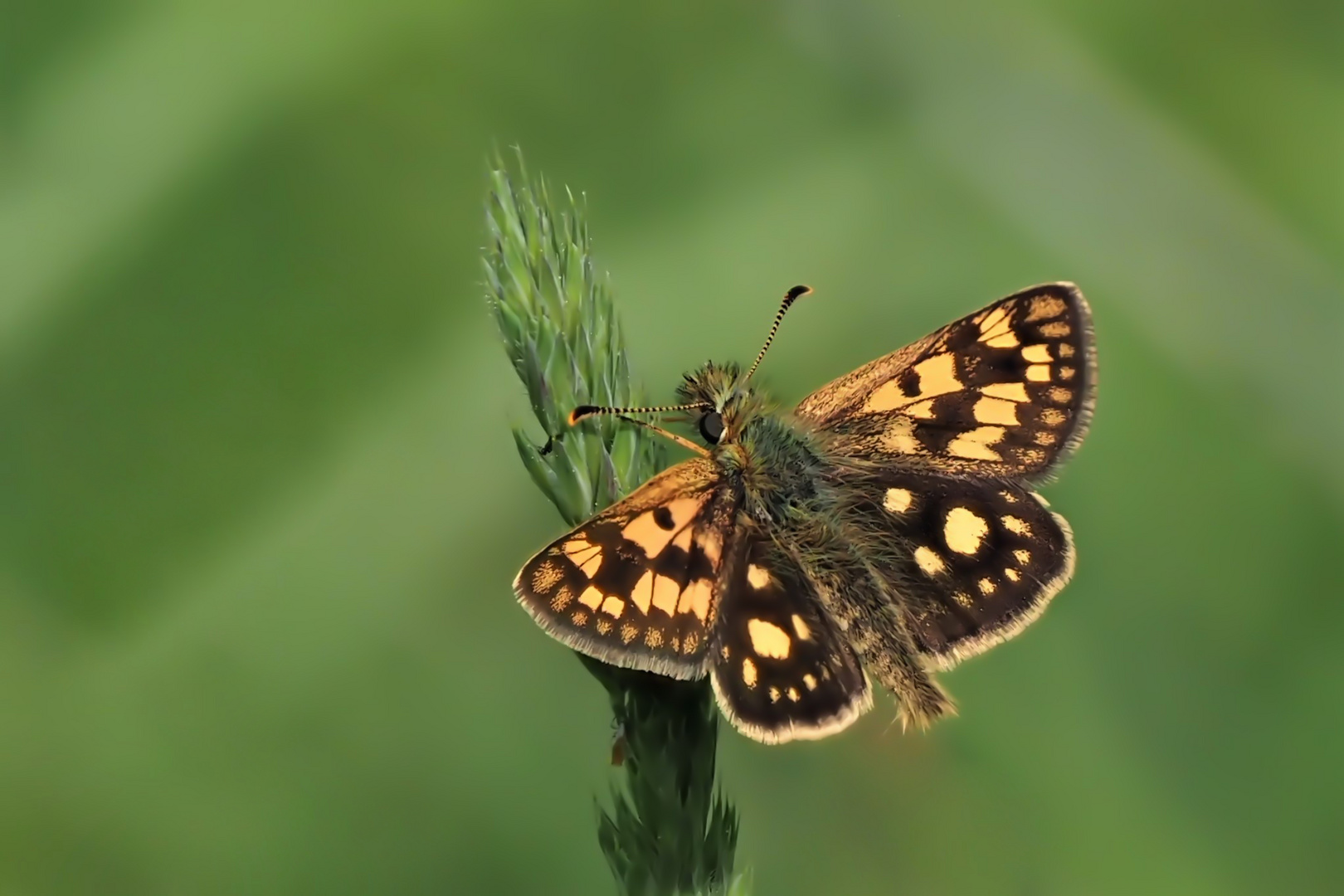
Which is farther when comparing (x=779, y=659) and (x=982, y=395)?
(x=982, y=395)

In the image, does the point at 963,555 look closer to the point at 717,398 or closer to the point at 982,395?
the point at 982,395

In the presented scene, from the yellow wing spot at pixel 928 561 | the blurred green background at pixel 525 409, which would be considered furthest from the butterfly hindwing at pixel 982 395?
the blurred green background at pixel 525 409

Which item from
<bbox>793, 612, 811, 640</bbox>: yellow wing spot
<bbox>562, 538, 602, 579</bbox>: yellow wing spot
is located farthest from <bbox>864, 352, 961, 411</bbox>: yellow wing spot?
<bbox>562, 538, 602, 579</bbox>: yellow wing spot

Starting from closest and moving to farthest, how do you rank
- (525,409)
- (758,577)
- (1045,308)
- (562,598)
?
(562,598) < (758,577) < (1045,308) < (525,409)

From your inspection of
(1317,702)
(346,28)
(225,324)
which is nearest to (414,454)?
(225,324)

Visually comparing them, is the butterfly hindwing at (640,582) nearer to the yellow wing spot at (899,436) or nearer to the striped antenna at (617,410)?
the striped antenna at (617,410)

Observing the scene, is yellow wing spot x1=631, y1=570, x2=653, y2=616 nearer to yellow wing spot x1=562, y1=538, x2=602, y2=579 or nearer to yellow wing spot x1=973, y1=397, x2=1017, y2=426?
yellow wing spot x1=562, y1=538, x2=602, y2=579

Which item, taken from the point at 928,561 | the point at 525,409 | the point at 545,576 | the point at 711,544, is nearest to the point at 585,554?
the point at 545,576

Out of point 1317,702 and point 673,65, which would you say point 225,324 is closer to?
point 673,65
